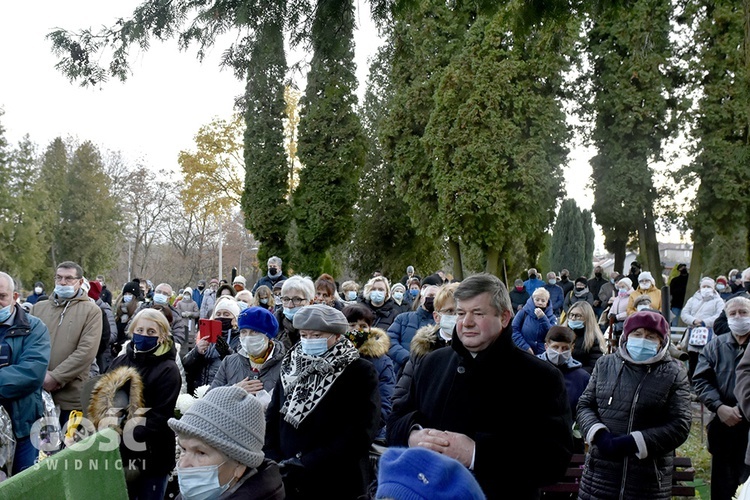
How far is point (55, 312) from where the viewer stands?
752 cm

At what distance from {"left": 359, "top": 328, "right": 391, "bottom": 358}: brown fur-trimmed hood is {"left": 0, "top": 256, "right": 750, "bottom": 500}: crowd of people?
1 cm

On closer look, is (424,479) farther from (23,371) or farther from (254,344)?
(23,371)

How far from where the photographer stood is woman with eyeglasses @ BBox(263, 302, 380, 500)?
4555mm

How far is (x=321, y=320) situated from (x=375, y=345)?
1.50 meters

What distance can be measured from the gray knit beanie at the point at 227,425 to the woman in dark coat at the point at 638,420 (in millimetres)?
2755

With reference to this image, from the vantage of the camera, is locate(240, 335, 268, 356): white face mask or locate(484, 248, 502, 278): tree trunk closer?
locate(240, 335, 268, 356): white face mask

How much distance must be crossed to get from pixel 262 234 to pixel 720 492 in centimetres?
2763

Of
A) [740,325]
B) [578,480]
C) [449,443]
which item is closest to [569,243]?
[740,325]

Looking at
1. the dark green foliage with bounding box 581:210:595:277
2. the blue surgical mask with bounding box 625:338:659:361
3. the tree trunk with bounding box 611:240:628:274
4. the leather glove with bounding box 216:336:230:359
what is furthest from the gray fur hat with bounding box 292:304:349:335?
the dark green foliage with bounding box 581:210:595:277

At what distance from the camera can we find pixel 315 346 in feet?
16.3

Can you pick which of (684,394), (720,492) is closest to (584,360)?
(720,492)

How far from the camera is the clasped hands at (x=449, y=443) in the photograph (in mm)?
3510

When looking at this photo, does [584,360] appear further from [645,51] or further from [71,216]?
[71,216]

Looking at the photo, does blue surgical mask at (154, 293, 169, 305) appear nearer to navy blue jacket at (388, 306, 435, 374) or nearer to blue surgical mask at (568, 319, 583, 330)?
navy blue jacket at (388, 306, 435, 374)
